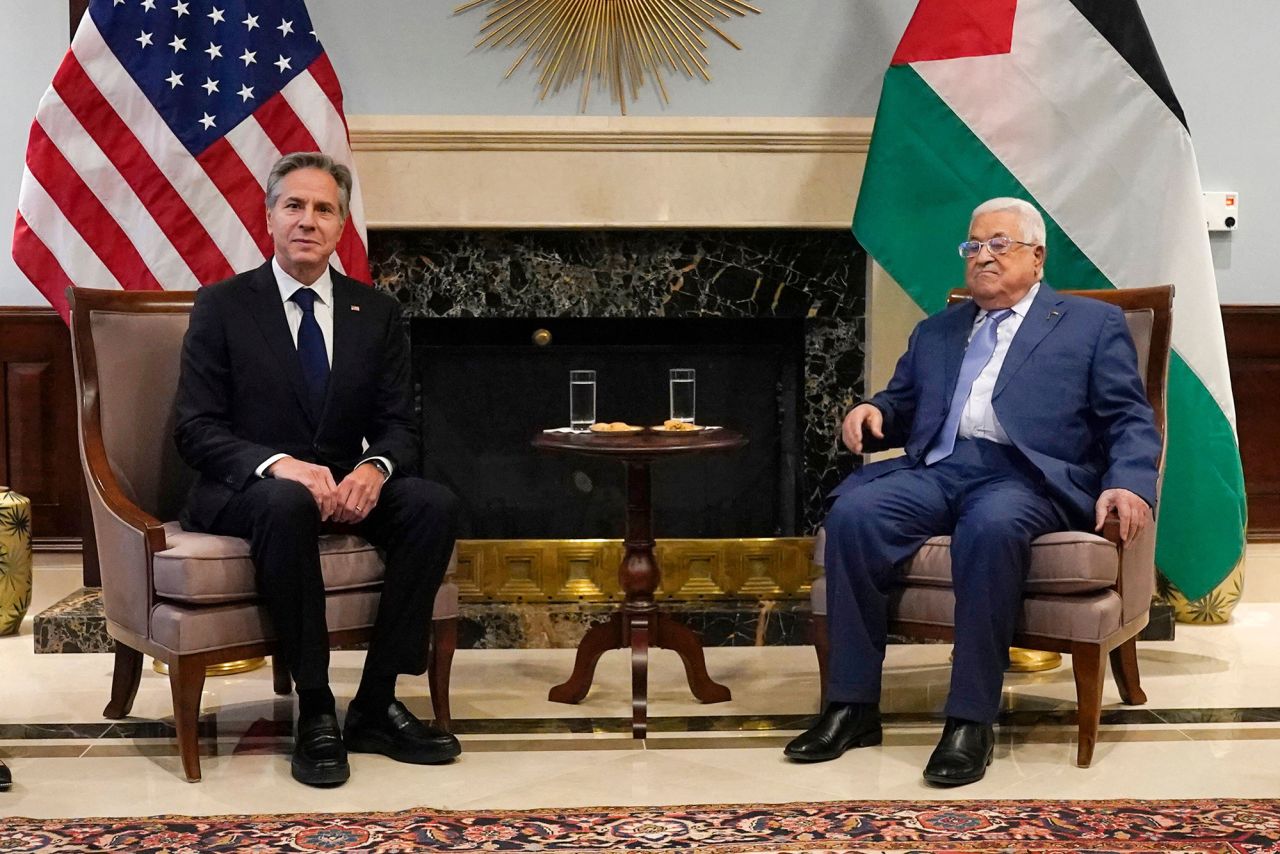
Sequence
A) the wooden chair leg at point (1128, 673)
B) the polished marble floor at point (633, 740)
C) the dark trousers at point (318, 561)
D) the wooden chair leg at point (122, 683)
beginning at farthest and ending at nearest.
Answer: the wooden chair leg at point (1128, 673) → the wooden chair leg at point (122, 683) → the dark trousers at point (318, 561) → the polished marble floor at point (633, 740)

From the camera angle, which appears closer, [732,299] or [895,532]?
[895,532]

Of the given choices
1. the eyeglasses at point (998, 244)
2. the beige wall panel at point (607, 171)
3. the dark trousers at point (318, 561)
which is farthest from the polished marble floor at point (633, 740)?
the beige wall panel at point (607, 171)

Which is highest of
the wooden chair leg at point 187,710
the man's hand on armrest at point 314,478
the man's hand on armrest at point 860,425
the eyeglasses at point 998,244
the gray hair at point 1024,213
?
the gray hair at point 1024,213

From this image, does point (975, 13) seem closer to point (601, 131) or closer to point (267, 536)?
point (601, 131)

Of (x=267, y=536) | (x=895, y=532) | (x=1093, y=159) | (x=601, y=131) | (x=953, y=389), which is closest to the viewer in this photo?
(x=267, y=536)

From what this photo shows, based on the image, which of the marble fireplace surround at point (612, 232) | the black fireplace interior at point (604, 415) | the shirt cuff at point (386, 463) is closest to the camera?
the shirt cuff at point (386, 463)

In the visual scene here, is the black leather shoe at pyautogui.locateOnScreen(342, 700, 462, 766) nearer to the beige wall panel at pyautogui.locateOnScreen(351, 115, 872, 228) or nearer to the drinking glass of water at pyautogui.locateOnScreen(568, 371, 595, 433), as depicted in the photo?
the drinking glass of water at pyautogui.locateOnScreen(568, 371, 595, 433)

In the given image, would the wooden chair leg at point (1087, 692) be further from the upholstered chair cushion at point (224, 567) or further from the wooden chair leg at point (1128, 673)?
the upholstered chair cushion at point (224, 567)

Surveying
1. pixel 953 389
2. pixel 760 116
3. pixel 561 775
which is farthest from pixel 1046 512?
pixel 760 116

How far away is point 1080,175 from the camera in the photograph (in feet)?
13.2

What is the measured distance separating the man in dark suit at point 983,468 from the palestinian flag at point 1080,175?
2.52 ft

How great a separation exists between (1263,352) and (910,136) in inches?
57.8

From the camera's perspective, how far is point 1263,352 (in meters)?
4.57

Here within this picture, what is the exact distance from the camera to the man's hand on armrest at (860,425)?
327 cm
